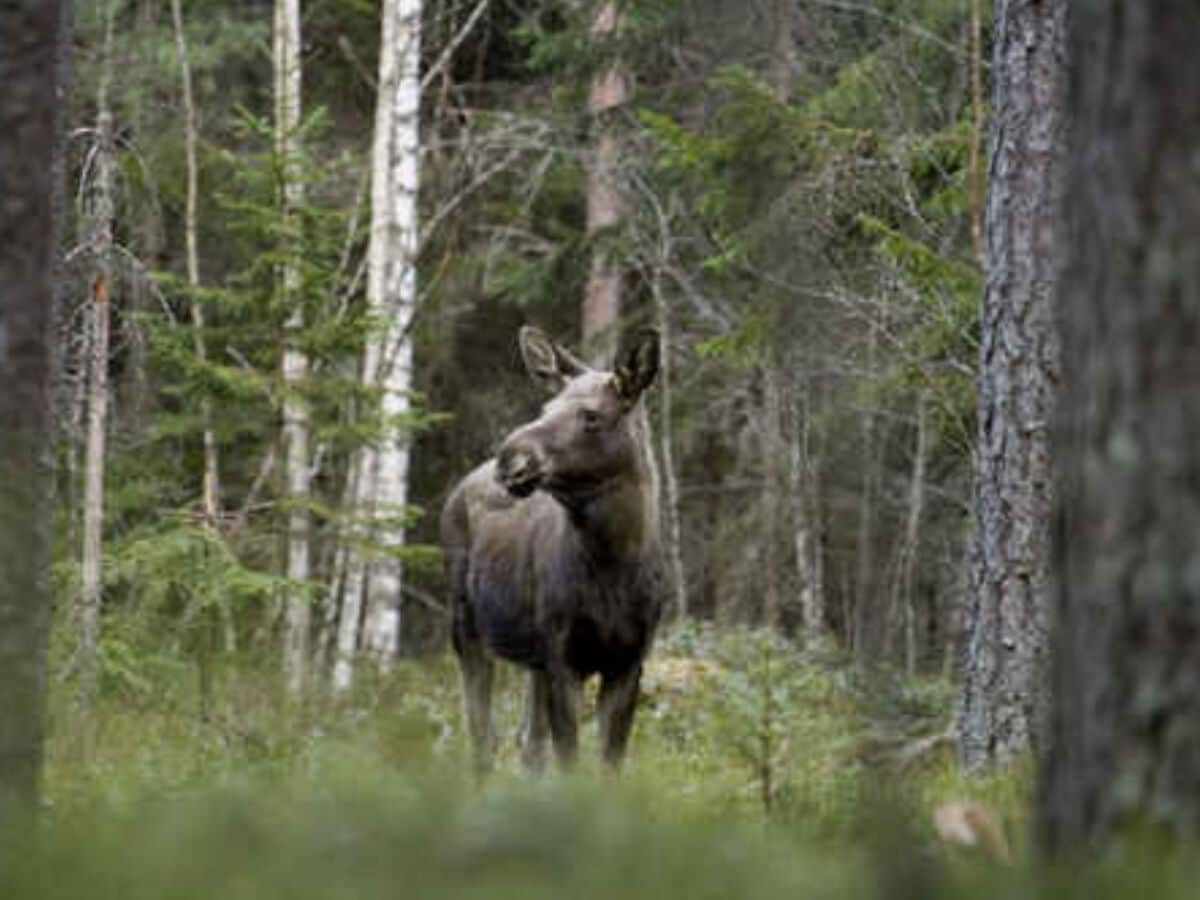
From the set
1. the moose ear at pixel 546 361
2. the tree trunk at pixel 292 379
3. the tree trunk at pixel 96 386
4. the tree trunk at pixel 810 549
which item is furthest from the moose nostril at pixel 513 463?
the tree trunk at pixel 810 549

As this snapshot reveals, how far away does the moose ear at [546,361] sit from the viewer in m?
14.3

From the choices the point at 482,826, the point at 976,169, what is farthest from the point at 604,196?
the point at 482,826

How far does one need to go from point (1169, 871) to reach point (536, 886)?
138 centimetres

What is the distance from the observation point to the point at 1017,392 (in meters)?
10.9

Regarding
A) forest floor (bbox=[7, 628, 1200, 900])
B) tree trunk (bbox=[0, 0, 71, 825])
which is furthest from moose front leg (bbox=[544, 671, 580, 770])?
tree trunk (bbox=[0, 0, 71, 825])

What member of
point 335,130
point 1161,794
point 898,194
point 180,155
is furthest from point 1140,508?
point 335,130

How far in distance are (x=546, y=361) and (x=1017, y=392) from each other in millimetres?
4161

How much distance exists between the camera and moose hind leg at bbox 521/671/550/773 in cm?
1395

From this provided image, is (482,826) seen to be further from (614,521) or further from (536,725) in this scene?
(536,725)

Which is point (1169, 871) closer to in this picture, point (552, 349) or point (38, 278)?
point (38, 278)

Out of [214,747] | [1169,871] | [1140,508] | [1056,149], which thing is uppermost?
[1056,149]

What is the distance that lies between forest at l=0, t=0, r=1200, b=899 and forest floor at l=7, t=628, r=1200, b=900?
0.03m

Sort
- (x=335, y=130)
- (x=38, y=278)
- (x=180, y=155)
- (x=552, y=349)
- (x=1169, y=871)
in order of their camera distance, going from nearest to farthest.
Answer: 1. (x=1169, y=871)
2. (x=38, y=278)
3. (x=552, y=349)
4. (x=180, y=155)
5. (x=335, y=130)

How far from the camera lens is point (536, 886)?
4961 millimetres
